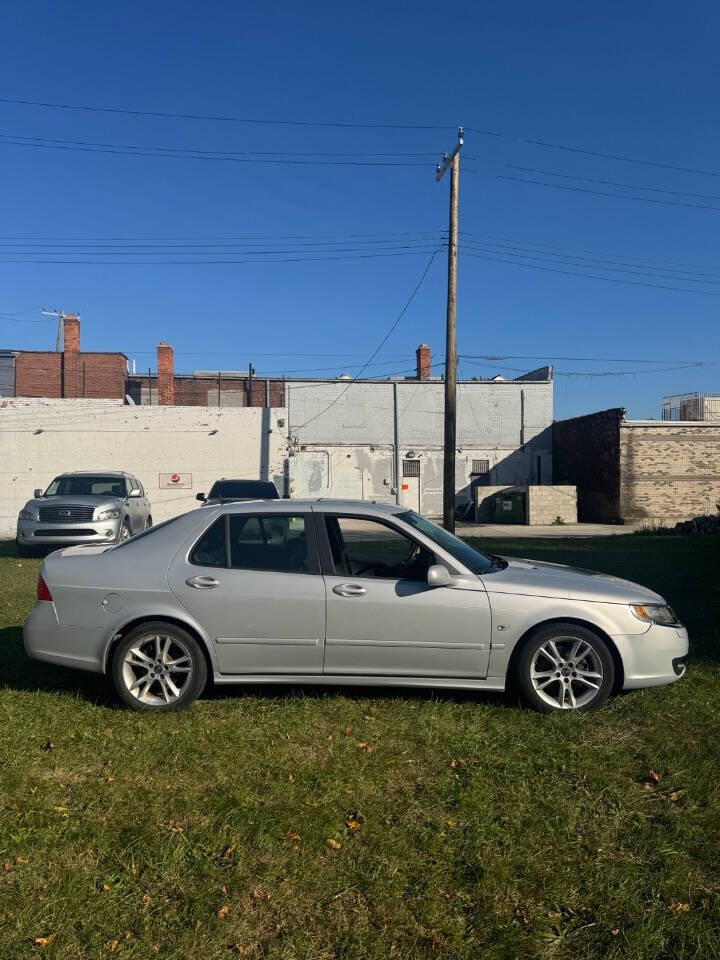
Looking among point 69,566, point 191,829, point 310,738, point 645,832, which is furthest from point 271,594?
point 645,832

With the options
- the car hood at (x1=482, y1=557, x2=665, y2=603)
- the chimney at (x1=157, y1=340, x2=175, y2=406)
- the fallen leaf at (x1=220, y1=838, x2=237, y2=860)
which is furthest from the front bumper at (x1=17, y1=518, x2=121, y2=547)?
the chimney at (x1=157, y1=340, x2=175, y2=406)

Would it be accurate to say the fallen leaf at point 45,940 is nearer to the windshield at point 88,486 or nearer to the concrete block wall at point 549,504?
the windshield at point 88,486

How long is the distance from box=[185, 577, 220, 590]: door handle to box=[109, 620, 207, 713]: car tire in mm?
301

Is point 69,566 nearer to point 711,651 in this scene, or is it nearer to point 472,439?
point 711,651

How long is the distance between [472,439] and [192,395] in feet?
65.8

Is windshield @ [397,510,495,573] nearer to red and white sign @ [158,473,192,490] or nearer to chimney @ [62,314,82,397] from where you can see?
red and white sign @ [158,473,192,490]

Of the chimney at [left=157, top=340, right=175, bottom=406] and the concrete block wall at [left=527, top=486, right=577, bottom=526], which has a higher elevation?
the chimney at [left=157, top=340, right=175, bottom=406]

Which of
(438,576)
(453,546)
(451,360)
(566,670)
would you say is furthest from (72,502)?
(566,670)

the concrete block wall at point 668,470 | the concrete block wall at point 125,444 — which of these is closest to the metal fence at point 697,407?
the concrete block wall at point 668,470

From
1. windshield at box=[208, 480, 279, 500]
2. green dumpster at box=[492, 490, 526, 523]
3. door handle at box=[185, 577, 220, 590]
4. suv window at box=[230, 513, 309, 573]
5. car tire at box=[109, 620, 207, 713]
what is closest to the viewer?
car tire at box=[109, 620, 207, 713]

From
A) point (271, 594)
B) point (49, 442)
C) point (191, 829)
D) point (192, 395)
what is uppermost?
point (192, 395)

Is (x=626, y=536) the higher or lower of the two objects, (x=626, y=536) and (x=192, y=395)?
the lower

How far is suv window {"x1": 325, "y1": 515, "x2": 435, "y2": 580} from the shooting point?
17.8ft

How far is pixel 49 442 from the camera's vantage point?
1267 inches
